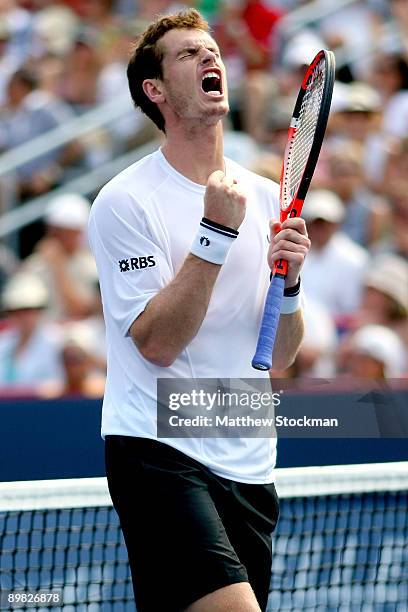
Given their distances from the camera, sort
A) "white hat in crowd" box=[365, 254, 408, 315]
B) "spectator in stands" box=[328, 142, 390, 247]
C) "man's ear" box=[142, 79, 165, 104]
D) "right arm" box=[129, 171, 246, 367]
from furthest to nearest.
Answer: "spectator in stands" box=[328, 142, 390, 247], "white hat in crowd" box=[365, 254, 408, 315], "man's ear" box=[142, 79, 165, 104], "right arm" box=[129, 171, 246, 367]

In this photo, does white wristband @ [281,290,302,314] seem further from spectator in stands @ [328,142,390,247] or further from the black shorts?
spectator in stands @ [328,142,390,247]

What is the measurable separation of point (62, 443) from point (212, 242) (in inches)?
83.7

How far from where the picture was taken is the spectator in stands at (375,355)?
5.98 m

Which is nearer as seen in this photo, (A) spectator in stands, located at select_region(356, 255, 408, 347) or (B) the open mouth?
(B) the open mouth

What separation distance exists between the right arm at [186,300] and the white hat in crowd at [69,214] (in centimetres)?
448

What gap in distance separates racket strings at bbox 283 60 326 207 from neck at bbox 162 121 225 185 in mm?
248

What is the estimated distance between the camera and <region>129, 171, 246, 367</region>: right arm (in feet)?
10.9

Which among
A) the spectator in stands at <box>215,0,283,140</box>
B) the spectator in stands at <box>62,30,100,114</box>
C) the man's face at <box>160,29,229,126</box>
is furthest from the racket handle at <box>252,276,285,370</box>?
the spectator in stands at <box>62,30,100,114</box>

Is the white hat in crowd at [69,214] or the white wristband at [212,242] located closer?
the white wristband at [212,242]

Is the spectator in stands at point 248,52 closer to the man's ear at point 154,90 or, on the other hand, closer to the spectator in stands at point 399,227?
the spectator in stands at point 399,227

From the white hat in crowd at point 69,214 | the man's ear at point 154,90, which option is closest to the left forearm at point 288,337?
the man's ear at point 154,90

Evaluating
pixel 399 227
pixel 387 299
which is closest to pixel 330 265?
pixel 399 227

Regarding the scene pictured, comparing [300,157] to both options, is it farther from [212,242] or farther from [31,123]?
[31,123]

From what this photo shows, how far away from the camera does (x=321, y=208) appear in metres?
7.26
